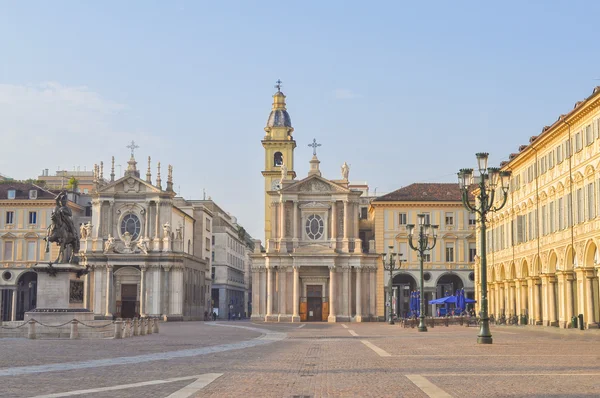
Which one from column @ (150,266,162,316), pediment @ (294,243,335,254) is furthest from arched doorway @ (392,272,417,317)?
column @ (150,266,162,316)

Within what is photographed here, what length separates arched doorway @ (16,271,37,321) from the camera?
98.5m

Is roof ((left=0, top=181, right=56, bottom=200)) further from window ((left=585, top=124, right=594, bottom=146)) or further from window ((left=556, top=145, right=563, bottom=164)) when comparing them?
window ((left=585, top=124, right=594, bottom=146))

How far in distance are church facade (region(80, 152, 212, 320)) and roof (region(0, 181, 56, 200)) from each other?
18.9 feet

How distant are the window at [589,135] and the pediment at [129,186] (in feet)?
189

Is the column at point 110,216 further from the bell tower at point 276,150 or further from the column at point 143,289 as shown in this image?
the bell tower at point 276,150

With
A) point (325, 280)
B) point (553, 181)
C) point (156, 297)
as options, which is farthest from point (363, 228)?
point (553, 181)

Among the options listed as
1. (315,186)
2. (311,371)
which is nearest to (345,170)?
(315,186)

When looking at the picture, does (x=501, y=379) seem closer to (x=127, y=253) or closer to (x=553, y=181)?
(x=553, y=181)

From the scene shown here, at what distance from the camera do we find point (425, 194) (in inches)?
3846

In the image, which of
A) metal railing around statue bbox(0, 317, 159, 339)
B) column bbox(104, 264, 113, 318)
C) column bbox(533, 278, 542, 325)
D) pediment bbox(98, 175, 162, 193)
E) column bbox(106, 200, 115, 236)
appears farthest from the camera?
pediment bbox(98, 175, 162, 193)

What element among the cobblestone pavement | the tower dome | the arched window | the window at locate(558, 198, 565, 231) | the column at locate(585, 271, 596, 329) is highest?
the tower dome

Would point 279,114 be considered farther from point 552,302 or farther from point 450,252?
point 552,302

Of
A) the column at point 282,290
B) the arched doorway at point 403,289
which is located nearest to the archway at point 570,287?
the column at point 282,290

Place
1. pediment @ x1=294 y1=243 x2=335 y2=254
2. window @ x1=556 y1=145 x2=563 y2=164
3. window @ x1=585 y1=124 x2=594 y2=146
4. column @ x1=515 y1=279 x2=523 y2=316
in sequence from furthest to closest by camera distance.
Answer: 1. pediment @ x1=294 y1=243 x2=335 y2=254
2. column @ x1=515 y1=279 x2=523 y2=316
3. window @ x1=556 y1=145 x2=563 y2=164
4. window @ x1=585 y1=124 x2=594 y2=146
